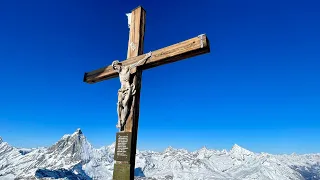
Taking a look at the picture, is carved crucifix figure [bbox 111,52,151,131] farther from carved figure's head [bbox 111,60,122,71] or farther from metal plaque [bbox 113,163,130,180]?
metal plaque [bbox 113,163,130,180]

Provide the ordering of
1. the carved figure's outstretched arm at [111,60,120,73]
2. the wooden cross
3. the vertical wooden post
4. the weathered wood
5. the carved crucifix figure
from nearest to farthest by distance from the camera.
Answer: the weathered wood
the wooden cross
the vertical wooden post
the carved crucifix figure
the carved figure's outstretched arm at [111,60,120,73]

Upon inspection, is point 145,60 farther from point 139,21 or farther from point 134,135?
point 134,135

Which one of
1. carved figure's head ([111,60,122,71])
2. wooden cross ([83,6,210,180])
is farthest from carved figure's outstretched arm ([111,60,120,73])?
wooden cross ([83,6,210,180])

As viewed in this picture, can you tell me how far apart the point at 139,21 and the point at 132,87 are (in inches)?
83.2

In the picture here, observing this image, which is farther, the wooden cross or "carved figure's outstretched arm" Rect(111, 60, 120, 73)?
"carved figure's outstretched arm" Rect(111, 60, 120, 73)

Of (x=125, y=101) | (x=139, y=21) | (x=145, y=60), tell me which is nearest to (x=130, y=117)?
(x=125, y=101)

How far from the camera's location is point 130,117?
6172mm

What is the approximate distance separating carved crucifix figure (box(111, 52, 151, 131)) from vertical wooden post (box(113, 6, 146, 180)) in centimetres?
A: 10

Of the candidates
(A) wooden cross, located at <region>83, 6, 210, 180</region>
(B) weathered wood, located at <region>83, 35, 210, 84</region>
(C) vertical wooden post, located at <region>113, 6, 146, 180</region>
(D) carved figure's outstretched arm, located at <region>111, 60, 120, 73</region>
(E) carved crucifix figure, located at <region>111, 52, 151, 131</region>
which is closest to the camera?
(B) weathered wood, located at <region>83, 35, 210, 84</region>

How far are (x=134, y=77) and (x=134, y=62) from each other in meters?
0.42

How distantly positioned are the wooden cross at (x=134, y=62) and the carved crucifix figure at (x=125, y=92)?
70 mm

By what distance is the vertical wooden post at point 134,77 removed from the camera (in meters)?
5.81

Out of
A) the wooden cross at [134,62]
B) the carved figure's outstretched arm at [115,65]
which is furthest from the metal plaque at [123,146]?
the carved figure's outstretched arm at [115,65]

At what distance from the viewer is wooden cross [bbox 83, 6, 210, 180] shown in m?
5.69
